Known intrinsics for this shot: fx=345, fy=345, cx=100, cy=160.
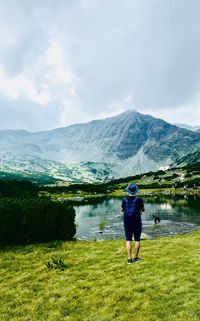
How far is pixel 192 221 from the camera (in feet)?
240

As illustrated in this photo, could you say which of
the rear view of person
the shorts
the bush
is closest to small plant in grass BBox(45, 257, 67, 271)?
the rear view of person

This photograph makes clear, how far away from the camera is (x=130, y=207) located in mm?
18641

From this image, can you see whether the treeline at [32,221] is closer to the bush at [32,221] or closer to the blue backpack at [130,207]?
the bush at [32,221]

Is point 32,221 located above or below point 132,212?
below

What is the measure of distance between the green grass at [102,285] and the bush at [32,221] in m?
2.40

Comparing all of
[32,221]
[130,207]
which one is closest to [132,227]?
[130,207]

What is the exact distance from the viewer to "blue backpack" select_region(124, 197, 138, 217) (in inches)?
730

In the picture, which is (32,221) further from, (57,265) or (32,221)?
(57,265)

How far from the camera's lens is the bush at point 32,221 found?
2615 centimetres

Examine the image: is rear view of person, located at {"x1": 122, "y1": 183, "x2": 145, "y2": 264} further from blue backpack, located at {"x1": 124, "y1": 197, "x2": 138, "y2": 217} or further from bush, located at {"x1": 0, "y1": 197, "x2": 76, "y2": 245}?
bush, located at {"x1": 0, "y1": 197, "x2": 76, "y2": 245}

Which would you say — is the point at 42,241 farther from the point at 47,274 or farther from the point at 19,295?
the point at 19,295

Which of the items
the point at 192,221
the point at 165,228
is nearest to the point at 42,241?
the point at 165,228

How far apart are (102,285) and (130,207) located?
429cm

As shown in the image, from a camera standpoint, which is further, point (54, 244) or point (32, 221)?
point (32, 221)
